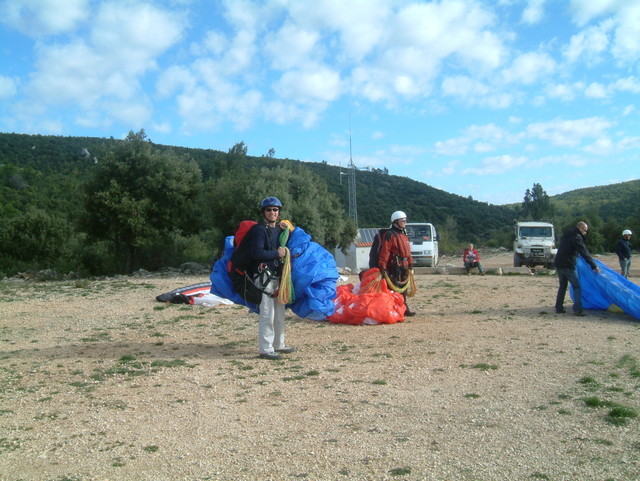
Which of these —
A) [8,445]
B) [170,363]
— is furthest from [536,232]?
[8,445]

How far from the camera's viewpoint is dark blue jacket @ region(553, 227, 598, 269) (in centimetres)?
968

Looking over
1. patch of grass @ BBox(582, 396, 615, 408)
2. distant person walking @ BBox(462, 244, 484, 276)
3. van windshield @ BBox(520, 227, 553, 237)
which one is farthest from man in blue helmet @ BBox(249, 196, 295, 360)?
van windshield @ BBox(520, 227, 553, 237)

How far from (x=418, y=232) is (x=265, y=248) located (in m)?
19.3

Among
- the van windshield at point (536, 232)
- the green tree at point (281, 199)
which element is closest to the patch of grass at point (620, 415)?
the green tree at point (281, 199)

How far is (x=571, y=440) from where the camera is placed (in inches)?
151

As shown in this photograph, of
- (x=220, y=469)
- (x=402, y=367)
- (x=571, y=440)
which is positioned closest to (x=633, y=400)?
(x=571, y=440)

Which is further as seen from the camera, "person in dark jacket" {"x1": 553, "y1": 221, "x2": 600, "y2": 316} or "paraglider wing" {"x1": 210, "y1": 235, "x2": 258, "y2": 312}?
"person in dark jacket" {"x1": 553, "y1": 221, "x2": 600, "y2": 316}

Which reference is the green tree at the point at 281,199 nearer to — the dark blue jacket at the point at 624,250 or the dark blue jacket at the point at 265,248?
the dark blue jacket at the point at 624,250

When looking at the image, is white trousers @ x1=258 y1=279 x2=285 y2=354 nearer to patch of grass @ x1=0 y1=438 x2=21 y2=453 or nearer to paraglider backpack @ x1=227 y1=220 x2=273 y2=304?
paraglider backpack @ x1=227 y1=220 x2=273 y2=304

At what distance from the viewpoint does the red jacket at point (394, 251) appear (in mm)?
9195

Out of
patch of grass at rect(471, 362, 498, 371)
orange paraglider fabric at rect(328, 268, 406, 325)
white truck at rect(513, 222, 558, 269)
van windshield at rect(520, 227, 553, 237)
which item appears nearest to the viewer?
patch of grass at rect(471, 362, 498, 371)

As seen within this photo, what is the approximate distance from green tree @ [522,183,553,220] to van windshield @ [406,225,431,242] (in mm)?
31052

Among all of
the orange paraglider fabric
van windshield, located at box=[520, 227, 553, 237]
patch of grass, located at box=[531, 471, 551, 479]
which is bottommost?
patch of grass, located at box=[531, 471, 551, 479]

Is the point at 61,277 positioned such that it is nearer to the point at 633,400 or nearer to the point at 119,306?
the point at 119,306
